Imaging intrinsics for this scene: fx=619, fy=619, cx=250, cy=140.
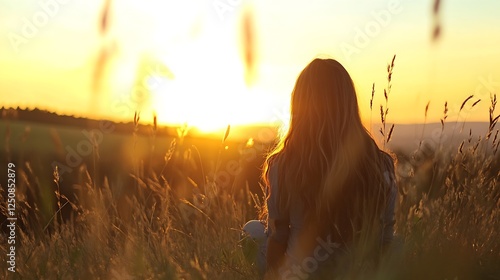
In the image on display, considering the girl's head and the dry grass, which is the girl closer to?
the girl's head

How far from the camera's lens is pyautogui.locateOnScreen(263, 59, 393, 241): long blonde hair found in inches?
117

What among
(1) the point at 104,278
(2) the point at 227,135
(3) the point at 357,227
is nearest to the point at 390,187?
(3) the point at 357,227

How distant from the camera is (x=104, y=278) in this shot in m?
3.15

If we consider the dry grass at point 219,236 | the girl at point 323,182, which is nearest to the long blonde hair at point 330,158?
the girl at point 323,182

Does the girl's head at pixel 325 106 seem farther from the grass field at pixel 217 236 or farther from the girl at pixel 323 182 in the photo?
the grass field at pixel 217 236

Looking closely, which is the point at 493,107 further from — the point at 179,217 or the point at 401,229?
the point at 179,217

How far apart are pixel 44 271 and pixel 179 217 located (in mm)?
859
